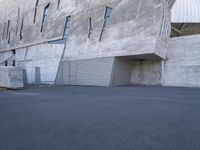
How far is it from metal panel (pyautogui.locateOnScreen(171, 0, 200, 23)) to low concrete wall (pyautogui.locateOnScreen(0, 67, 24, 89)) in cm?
2075

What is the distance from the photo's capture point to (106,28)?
731 inches

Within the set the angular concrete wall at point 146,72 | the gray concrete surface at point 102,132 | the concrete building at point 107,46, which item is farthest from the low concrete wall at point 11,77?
the gray concrete surface at point 102,132

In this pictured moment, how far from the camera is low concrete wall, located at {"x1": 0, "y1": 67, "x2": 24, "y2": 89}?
54.2 ft

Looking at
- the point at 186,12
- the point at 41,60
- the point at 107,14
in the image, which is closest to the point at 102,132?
the point at 107,14

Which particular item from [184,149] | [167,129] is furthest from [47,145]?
[167,129]

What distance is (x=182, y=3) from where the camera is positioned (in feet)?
88.4

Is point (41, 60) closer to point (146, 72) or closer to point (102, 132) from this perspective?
point (146, 72)

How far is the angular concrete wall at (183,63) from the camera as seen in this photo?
661 inches

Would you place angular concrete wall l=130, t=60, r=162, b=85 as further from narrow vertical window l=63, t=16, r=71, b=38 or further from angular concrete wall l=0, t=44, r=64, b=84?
angular concrete wall l=0, t=44, r=64, b=84

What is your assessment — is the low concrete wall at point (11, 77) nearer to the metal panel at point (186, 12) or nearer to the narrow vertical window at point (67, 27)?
the narrow vertical window at point (67, 27)

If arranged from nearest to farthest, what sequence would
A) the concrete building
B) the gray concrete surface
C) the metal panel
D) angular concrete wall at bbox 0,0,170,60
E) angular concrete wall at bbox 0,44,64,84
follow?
1. the gray concrete surface
2. angular concrete wall at bbox 0,0,170,60
3. the concrete building
4. angular concrete wall at bbox 0,44,64,84
5. the metal panel

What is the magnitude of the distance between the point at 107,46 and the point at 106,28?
2015 mm

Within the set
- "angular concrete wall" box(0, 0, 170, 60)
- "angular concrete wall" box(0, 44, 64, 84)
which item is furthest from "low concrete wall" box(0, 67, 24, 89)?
"angular concrete wall" box(0, 0, 170, 60)

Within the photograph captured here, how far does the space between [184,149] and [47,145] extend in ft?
7.16
